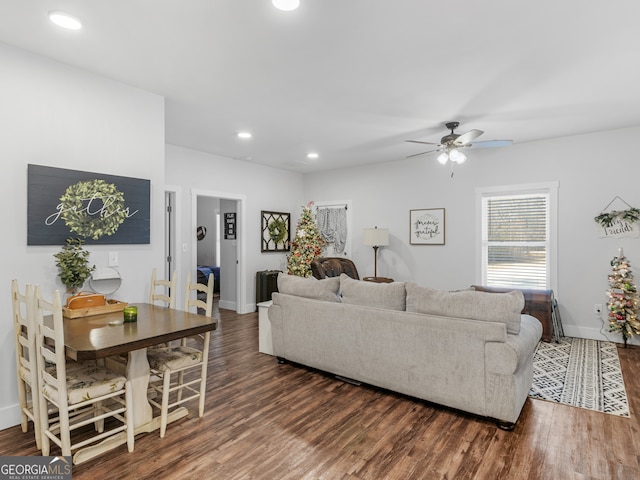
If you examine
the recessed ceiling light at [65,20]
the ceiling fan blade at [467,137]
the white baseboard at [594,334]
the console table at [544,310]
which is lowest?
the white baseboard at [594,334]

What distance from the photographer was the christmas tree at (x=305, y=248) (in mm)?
6598

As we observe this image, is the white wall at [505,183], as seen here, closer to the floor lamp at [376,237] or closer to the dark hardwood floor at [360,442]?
the floor lamp at [376,237]


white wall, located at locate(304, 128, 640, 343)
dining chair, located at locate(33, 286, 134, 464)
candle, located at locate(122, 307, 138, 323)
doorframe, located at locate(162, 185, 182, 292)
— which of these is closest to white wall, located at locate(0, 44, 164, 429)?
dining chair, located at locate(33, 286, 134, 464)

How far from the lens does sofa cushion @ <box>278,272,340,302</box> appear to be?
11.6ft

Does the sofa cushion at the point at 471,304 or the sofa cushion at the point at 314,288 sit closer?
the sofa cushion at the point at 471,304

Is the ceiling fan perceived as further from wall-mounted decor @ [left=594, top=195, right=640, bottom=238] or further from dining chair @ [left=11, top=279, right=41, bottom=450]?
dining chair @ [left=11, top=279, right=41, bottom=450]

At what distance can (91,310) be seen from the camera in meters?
2.77

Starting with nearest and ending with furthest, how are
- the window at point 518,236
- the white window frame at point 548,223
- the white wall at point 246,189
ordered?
the white window frame at point 548,223 < the window at point 518,236 < the white wall at point 246,189

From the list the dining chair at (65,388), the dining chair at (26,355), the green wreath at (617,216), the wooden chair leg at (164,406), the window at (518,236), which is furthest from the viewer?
the window at (518,236)

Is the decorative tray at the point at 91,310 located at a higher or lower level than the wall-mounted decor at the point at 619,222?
lower

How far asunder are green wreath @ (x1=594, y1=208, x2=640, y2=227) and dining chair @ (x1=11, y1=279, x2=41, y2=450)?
5.91 m

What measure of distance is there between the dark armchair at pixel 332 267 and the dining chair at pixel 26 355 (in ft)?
13.4

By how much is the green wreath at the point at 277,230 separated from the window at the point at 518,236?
11.7ft

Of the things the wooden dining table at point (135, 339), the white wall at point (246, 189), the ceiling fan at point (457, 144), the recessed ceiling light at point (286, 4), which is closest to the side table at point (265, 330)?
the wooden dining table at point (135, 339)
